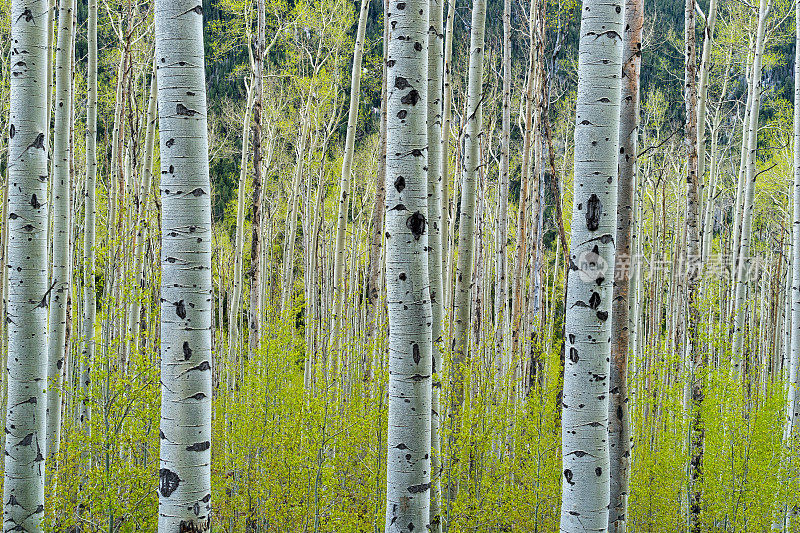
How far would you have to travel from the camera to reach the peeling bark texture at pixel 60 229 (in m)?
4.34

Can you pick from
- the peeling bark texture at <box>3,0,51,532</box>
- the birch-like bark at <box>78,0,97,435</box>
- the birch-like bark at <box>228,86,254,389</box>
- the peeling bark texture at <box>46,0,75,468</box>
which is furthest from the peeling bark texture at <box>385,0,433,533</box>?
the birch-like bark at <box>228,86,254,389</box>

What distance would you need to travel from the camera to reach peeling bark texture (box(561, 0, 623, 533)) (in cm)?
226

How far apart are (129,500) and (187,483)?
245cm

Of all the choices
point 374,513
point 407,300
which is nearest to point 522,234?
point 374,513

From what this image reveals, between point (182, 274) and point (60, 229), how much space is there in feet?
8.95

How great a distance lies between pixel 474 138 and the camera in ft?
17.3

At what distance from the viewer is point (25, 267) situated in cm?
314

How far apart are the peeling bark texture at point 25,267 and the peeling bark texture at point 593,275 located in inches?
106

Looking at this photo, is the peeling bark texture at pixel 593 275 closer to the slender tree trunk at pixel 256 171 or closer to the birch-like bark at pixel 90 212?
the birch-like bark at pixel 90 212

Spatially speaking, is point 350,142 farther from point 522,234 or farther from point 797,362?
point 797,362

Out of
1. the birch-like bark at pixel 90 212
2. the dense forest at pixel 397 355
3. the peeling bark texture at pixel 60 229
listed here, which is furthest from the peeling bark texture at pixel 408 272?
the birch-like bark at pixel 90 212

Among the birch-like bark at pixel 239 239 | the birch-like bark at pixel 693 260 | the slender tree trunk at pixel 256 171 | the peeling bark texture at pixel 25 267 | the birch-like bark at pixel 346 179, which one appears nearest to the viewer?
the peeling bark texture at pixel 25 267

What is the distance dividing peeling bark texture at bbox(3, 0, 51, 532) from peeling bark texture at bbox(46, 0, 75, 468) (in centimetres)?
107

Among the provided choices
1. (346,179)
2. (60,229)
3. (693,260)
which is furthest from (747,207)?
(60,229)
